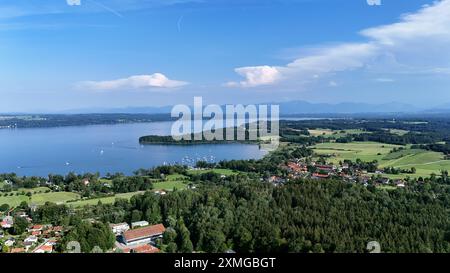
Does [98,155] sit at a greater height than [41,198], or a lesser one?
greater

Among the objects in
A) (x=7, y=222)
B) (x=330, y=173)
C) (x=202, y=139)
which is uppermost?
(x=202, y=139)

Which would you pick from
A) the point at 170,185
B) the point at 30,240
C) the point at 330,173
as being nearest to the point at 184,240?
the point at 30,240

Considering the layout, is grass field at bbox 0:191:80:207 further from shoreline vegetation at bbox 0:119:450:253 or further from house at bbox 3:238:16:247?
house at bbox 3:238:16:247

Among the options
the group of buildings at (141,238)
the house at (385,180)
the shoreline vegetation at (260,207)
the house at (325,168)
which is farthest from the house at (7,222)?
the house at (325,168)

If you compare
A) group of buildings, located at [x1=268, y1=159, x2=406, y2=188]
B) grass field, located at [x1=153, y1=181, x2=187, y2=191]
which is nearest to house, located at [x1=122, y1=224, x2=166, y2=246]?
grass field, located at [x1=153, y1=181, x2=187, y2=191]

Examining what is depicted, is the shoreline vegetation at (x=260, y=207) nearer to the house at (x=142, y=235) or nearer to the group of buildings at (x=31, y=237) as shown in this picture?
the group of buildings at (x=31, y=237)

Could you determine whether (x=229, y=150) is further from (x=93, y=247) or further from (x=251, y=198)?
(x=93, y=247)

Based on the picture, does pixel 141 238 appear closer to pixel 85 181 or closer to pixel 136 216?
pixel 136 216
